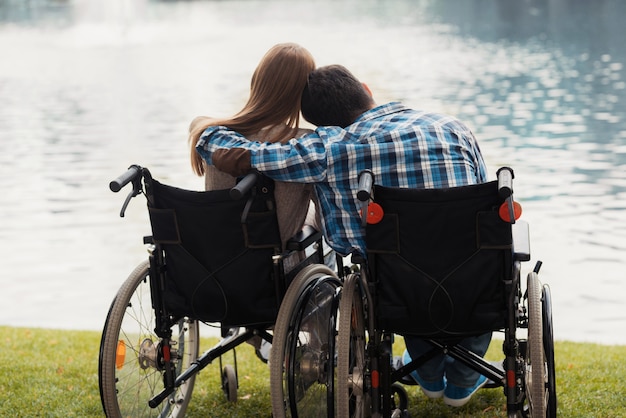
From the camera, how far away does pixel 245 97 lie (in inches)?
663

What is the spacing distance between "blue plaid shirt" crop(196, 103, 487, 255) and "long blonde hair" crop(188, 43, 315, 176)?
0.60 ft

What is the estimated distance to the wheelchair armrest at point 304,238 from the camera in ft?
9.90

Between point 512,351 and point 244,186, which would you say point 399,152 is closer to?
point 244,186

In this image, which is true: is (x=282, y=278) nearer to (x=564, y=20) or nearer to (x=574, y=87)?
(x=574, y=87)

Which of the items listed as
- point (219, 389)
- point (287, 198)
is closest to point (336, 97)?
point (287, 198)

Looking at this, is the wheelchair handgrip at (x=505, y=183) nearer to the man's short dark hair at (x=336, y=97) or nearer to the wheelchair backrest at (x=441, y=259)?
the wheelchair backrest at (x=441, y=259)

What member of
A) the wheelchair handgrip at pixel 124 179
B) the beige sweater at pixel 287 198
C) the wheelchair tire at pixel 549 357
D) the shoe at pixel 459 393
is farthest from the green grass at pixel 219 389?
the wheelchair handgrip at pixel 124 179

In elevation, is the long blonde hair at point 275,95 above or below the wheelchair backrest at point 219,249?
above

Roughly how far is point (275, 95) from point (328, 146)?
36 centimetres

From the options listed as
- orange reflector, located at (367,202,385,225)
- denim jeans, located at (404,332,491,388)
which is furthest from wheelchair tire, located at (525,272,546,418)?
denim jeans, located at (404,332,491,388)

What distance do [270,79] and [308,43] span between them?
78.9ft

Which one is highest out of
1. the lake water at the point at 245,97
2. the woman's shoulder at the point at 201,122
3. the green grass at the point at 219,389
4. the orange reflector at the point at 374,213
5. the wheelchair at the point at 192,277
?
the woman's shoulder at the point at 201,122

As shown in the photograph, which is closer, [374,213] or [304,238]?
[374,213]

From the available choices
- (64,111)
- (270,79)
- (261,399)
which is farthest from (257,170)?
(64,111)
